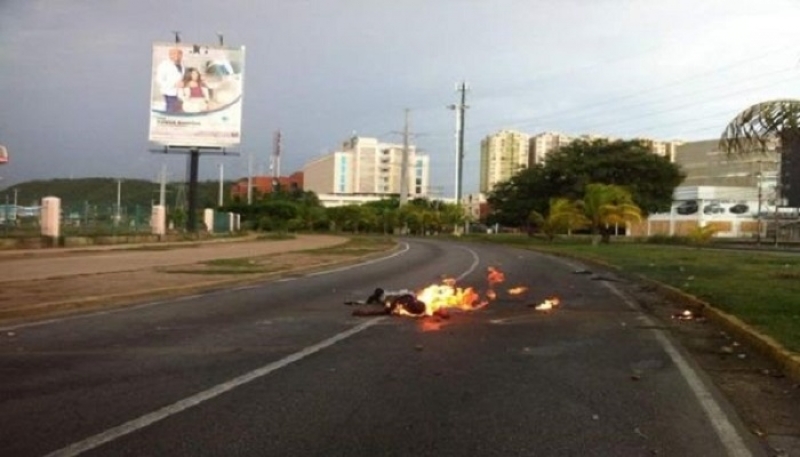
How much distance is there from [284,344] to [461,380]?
2978mm

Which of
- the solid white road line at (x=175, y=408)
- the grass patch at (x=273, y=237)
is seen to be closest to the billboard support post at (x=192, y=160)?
the grass patch at (x=273, y=237)

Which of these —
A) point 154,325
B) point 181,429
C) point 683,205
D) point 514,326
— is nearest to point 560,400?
point 181,429

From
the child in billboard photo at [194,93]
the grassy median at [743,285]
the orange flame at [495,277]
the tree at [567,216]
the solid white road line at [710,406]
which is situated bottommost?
the solid white road line at [710,406]

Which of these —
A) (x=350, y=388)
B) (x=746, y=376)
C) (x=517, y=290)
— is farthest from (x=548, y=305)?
(x=350, y=388)

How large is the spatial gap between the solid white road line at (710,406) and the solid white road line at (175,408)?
4.07m

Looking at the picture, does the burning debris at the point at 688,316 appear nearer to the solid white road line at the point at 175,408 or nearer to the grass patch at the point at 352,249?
the solid white road line at the point at 175,408

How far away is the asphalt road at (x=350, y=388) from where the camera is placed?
19.8ft

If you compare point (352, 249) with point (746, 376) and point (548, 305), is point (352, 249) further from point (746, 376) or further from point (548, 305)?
point (746, 376)

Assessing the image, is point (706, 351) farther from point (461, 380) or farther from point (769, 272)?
point (769, 272)

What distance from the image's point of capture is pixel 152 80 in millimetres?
48500

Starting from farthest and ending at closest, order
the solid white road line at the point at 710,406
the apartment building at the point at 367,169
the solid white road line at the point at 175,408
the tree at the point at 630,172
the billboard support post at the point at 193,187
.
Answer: the apartment building at the point at 367,169 → the tree at the point at 630,172 → the billboard support post at the point at 193,187 → the solid white road line at the point at 710,406 → the solid white road line at the point at 175,408

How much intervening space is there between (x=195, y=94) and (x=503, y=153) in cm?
10502

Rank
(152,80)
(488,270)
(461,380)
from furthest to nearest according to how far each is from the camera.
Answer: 1. (152,80)
2. (488,270)
3. (461,380)

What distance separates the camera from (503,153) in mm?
149750
